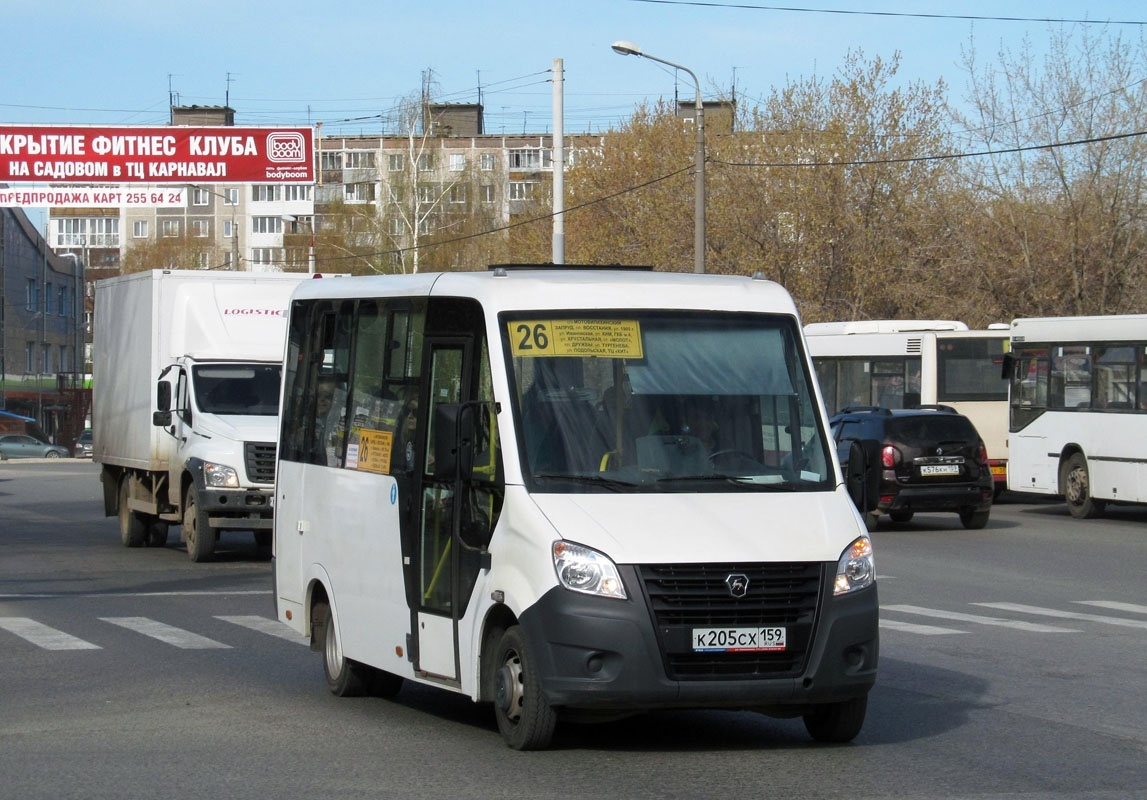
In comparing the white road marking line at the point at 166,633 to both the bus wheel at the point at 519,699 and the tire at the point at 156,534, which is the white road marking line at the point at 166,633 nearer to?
the bus wheel at the point at 519,699

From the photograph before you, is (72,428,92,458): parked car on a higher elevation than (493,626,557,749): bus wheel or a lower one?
lower

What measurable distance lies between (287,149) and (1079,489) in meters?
19.1

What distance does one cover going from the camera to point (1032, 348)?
2845 cm

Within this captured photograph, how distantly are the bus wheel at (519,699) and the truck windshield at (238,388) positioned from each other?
1317 centimetres

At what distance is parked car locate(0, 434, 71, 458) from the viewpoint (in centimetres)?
6831

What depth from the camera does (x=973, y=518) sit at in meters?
25.5

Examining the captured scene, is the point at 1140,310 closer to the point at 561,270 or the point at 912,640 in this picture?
the point at 912,640

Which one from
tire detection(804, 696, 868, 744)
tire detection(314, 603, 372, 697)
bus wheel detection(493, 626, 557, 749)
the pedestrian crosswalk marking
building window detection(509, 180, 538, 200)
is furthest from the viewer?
building window detection(509, 180, 538, 200)

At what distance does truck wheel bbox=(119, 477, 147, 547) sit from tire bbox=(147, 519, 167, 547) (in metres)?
0.18

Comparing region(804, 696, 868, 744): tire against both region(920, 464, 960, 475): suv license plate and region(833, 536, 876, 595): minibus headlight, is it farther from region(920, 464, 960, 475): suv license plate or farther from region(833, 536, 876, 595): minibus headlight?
region(920, 464, 960, 475): suv license plate

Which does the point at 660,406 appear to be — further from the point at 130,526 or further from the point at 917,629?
the point at 130,526

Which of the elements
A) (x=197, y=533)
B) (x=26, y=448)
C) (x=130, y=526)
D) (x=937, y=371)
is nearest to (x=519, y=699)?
(x=197, y=533)

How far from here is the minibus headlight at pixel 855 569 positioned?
26.0 ft

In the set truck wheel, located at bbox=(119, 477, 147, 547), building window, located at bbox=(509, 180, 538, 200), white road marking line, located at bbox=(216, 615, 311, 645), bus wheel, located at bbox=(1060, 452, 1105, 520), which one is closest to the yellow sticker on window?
white road marking line, located at bbox=(216, 615, 311, 645)
